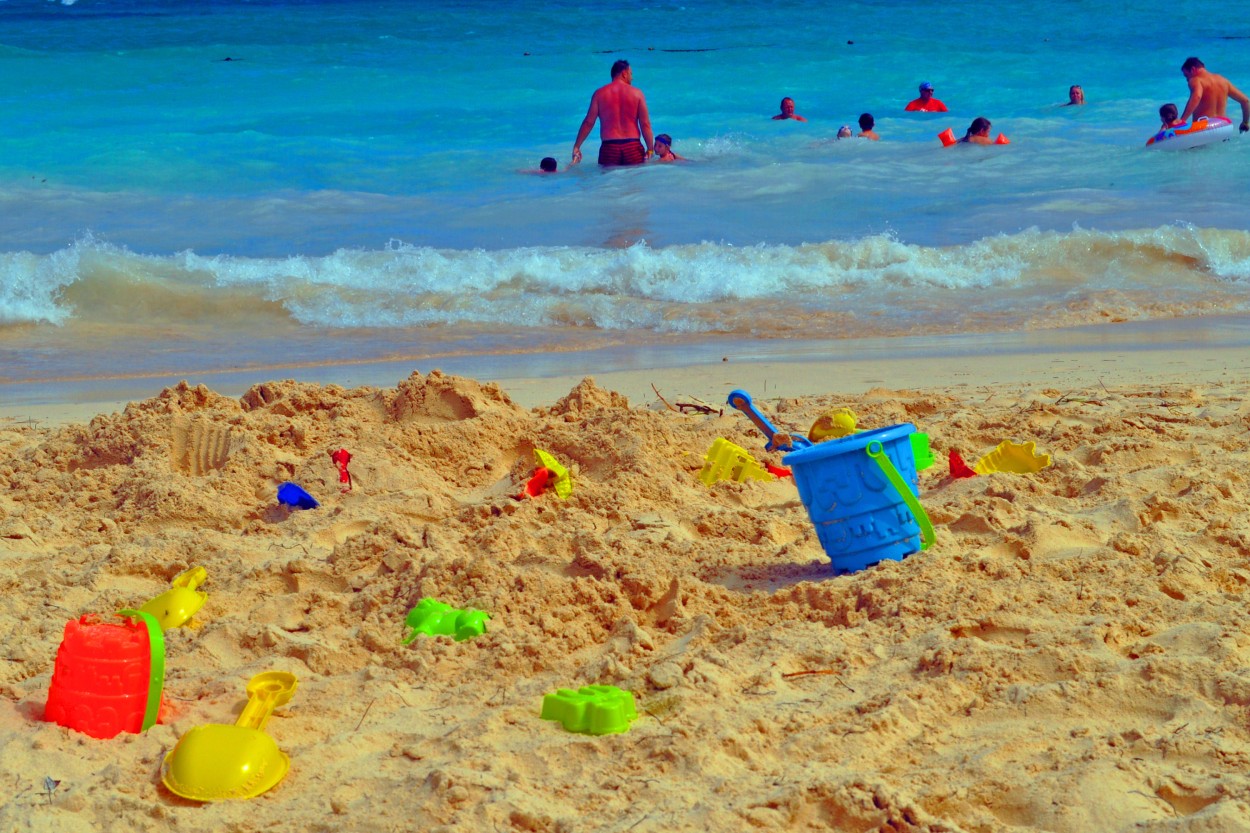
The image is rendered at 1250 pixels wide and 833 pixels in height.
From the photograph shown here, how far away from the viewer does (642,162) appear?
12.5 meters

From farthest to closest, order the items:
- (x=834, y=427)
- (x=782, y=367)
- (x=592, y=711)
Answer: (x=782, y=367)
(x=834, y=427)
(x=592, y=711)

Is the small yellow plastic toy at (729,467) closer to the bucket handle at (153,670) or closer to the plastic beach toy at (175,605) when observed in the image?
the plastic beach toy at (175,605)

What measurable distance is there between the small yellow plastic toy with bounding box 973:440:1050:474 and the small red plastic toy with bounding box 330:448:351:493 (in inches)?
73.1

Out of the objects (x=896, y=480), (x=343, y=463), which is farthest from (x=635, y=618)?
(x=343, y=463)

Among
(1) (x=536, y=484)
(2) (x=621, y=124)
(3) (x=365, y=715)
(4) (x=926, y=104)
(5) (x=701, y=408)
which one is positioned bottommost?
(3) (x=365, y=715)

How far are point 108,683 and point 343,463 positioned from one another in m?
1.57

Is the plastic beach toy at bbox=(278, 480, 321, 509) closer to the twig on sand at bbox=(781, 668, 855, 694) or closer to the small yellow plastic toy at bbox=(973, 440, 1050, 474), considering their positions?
the twig on sand at bbox=(781, 668, 855, 694)

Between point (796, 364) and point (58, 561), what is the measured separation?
341 centimetres

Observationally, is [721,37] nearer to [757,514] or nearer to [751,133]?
[751,133]

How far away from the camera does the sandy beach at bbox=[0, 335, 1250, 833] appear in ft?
6.36

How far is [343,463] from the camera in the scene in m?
3.71

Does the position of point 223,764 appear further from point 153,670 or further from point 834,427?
point 834,427

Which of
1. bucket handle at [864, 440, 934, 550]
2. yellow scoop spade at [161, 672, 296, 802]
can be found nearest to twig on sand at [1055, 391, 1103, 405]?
bucket handle at [864, 440, 934, 550]


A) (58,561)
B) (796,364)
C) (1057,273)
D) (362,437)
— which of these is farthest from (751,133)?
(58,561)
